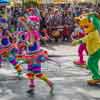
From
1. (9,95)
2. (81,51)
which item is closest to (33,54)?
(9,95)

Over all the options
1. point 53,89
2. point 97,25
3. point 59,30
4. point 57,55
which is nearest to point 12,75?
point 53,89

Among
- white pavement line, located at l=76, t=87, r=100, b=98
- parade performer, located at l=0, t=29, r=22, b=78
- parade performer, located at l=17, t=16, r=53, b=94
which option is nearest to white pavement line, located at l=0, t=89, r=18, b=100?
parade performer, located at l=17, t=16, r=53, b=94

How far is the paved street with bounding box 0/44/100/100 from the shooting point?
9.98 m

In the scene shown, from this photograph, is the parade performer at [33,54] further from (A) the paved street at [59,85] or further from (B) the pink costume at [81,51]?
(B) the pink costume at [81,51]

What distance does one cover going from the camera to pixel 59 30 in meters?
21.9

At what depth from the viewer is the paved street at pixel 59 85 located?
998 centimetres

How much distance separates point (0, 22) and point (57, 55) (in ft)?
17.1

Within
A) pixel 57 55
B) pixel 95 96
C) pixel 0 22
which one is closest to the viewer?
pixel 95 96

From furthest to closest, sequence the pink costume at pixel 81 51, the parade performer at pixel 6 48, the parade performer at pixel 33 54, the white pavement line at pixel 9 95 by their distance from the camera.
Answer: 1. the pink costume at pixel 81 51
2. the parade performer at pixel 6 48
3. the parade performer at pixel 33 54
4. the white pavement line at pixel 9 95

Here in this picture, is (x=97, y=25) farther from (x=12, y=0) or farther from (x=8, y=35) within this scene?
(x=12, y=0)

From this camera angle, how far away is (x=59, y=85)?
11.2 m

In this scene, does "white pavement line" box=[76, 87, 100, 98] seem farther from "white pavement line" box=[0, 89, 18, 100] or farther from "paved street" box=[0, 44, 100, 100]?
"white pavement line" box=[0, 89, 18, 100]

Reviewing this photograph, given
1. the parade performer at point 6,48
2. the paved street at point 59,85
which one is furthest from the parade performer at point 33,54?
the parade performer at point 6,48

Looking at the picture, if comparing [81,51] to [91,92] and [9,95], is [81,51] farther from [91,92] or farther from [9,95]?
[9,95]
